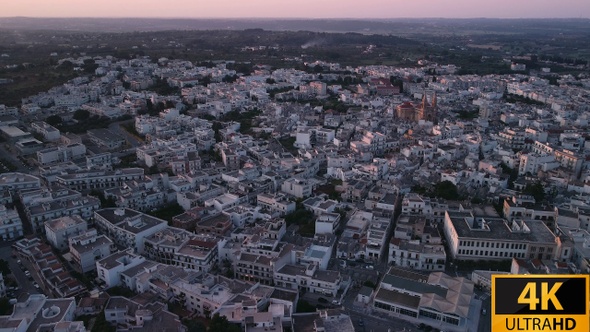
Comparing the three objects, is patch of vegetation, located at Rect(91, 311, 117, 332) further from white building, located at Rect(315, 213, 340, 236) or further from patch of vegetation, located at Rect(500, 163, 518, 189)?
patch of vegetation, located at Rect(500, 163, 518, 189)

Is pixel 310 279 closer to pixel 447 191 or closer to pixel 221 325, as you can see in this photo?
pixel 221 325

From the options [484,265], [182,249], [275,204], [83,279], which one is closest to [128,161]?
[275,204]

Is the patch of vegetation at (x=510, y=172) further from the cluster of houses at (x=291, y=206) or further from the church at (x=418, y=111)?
the church at (x=418, y=111)

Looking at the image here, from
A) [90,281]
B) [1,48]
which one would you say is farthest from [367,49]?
[90,281]

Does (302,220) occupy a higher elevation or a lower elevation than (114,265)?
lower

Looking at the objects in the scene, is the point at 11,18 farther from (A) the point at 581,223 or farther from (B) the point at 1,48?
(A) the point at 581,223

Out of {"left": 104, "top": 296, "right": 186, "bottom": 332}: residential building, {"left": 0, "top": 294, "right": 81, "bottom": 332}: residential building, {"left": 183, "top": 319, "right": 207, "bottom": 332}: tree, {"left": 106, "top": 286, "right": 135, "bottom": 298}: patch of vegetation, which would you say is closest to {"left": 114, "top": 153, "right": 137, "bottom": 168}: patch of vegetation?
{"left": 106, "top": 286, "right": 135, "bottom": 298}: patch of vegetation

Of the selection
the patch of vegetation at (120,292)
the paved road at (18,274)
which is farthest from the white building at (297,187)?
the paved road at (18,274)

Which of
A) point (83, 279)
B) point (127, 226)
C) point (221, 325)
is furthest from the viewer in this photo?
point (127, 226)
